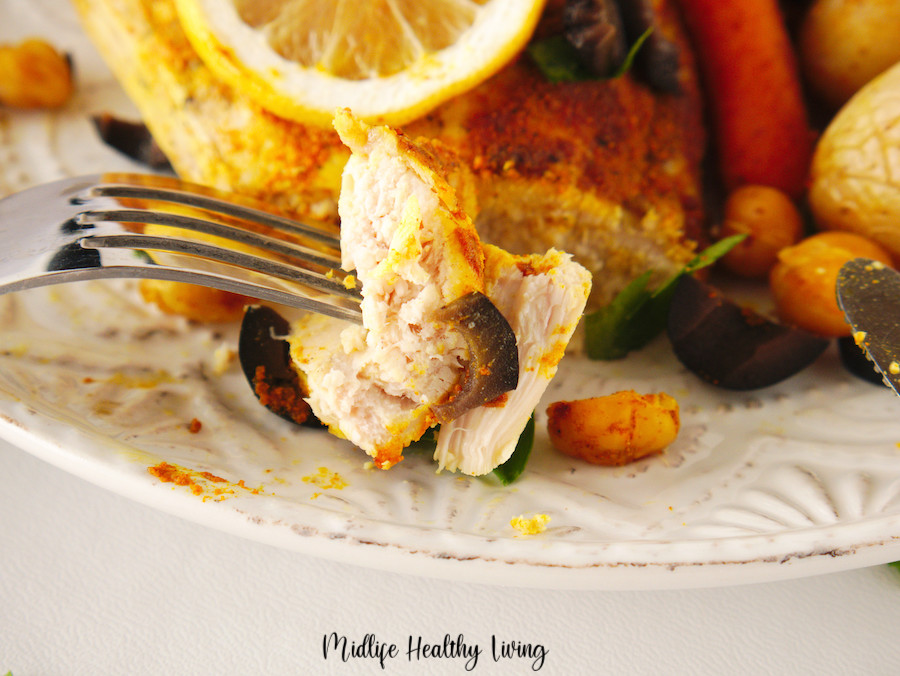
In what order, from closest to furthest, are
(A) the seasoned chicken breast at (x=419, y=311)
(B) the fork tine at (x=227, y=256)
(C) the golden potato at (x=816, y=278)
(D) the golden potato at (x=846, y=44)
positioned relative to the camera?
(A) the seasoned chicken breast at (x=419, y=311) < (B) the fork tine at (x=227, y=256) < (C) the golden potato at (x=816, y=278) < (D) the golden potato at (x=846, y=44)

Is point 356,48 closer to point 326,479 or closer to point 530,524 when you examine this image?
point 326,479

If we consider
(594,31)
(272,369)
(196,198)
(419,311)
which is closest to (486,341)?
(419,311)

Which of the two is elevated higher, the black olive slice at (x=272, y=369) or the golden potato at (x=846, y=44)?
the golden potato at (x=846, y=44)

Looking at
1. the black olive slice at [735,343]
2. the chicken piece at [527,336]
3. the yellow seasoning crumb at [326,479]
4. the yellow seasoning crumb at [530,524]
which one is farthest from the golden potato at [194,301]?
the black olive slice at [735,343]

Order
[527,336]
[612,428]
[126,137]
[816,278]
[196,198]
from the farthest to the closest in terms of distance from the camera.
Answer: [126,137] → [816,278] → [196,198] → [612,428] → [527,336]

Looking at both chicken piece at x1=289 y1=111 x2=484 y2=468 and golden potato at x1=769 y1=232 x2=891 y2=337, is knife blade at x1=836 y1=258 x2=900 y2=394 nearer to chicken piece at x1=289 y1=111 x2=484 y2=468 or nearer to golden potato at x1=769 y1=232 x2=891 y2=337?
golden potato at x1=769 y1=232 x2=891 y2=337

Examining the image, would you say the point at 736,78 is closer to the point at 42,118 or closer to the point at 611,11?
the point at 611,11

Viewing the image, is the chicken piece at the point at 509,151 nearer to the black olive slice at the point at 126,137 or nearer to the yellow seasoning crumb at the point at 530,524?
the black olive slice at the point at 126,137
